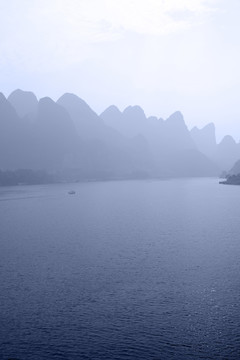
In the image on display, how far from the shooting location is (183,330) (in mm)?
18625

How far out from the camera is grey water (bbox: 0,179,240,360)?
17266 mm

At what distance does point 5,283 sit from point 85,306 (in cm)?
664

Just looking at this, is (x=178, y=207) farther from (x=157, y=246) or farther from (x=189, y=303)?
(x=189, y=303)

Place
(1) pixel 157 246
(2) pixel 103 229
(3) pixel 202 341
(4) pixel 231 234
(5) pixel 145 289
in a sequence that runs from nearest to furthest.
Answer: (3) pixel 202 341
(5) pixel 145 289
(1) pixel 157 246
(4) pixel 231 234
(2) pixel 103 229

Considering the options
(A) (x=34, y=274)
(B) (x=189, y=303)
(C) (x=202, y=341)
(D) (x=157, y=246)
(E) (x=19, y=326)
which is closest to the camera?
(C) (x=202, y=341)

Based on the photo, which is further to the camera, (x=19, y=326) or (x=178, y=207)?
(x=178, y=207)

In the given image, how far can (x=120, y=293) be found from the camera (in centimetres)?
2339

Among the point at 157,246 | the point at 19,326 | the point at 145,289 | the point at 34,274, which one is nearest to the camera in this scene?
the point at 19,326

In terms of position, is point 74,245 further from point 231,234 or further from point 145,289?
point 231,234

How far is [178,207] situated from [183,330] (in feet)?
171

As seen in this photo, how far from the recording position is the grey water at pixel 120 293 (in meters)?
17.3

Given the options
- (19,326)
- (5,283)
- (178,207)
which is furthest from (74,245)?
(178,207)

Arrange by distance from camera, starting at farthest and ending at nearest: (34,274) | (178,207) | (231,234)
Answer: (178,207)
(231,234)
(34,274)

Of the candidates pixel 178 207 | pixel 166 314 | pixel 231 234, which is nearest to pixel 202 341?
pixel 166 314
